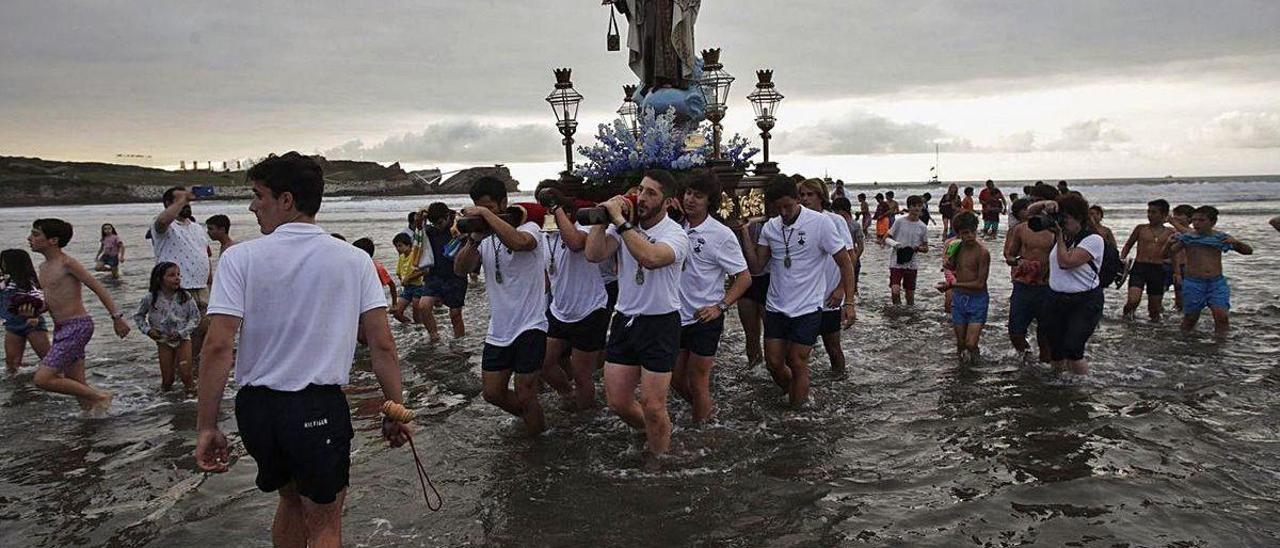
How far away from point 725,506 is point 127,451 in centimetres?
461

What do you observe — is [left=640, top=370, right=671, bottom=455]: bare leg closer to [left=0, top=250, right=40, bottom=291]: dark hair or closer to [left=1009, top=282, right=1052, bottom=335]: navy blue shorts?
[left=1009, top=282, right=1052, bottom=335]: navy blue shorts

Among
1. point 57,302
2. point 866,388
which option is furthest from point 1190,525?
point 57,302

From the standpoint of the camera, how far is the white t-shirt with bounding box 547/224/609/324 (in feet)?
21.2

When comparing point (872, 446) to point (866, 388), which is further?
point (866, 388)

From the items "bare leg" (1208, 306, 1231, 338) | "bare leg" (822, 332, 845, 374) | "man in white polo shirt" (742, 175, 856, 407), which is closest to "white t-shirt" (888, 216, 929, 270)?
"bare leg" (1208, 306, 1231, 338)

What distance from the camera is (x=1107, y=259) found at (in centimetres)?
755

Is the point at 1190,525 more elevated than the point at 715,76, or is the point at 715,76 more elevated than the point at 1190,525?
the point at 715,76

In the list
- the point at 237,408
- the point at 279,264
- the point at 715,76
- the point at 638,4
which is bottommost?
the point at 237,408

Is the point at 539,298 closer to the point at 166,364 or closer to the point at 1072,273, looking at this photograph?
the point at 166,364

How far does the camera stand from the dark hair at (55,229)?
7160mm

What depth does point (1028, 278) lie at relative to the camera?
7.87 m

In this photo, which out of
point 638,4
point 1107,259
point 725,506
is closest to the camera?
point 725,506

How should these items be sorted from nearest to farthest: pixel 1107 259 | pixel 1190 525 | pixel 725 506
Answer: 1. pixel 1190 525
2. pixel 725 506
3. pixel 1107 259

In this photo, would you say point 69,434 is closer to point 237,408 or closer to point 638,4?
point 237,408
